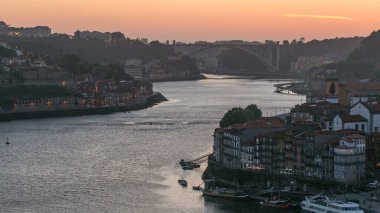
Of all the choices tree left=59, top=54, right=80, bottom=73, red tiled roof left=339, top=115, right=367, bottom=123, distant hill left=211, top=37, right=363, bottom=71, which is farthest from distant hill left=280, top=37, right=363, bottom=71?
red tiled roof left=339, top=115, right=367, bottom=123

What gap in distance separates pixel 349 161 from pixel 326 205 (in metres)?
1.37

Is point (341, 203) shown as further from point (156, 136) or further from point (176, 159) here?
point (156, 136)

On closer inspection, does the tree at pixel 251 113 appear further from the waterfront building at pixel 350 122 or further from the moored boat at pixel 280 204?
the moored boat at pixel 280 204

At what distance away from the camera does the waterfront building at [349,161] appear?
50.6 ft

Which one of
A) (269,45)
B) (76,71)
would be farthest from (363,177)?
(269,45)

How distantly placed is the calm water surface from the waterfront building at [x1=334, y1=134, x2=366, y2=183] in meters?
1.38

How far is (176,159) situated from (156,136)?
209 inches

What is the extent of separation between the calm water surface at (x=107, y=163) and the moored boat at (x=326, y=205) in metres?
0.73

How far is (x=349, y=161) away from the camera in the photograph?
1545 centimetres

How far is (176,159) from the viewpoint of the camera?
20.5 m

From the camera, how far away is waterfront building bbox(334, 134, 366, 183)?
15430mm

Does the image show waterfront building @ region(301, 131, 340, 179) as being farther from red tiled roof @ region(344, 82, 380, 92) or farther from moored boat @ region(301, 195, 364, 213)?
red tiled roof @ region(344, 82, 380, 92)

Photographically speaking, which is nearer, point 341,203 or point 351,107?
point 341,203

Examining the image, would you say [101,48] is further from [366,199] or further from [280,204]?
[366,199]
